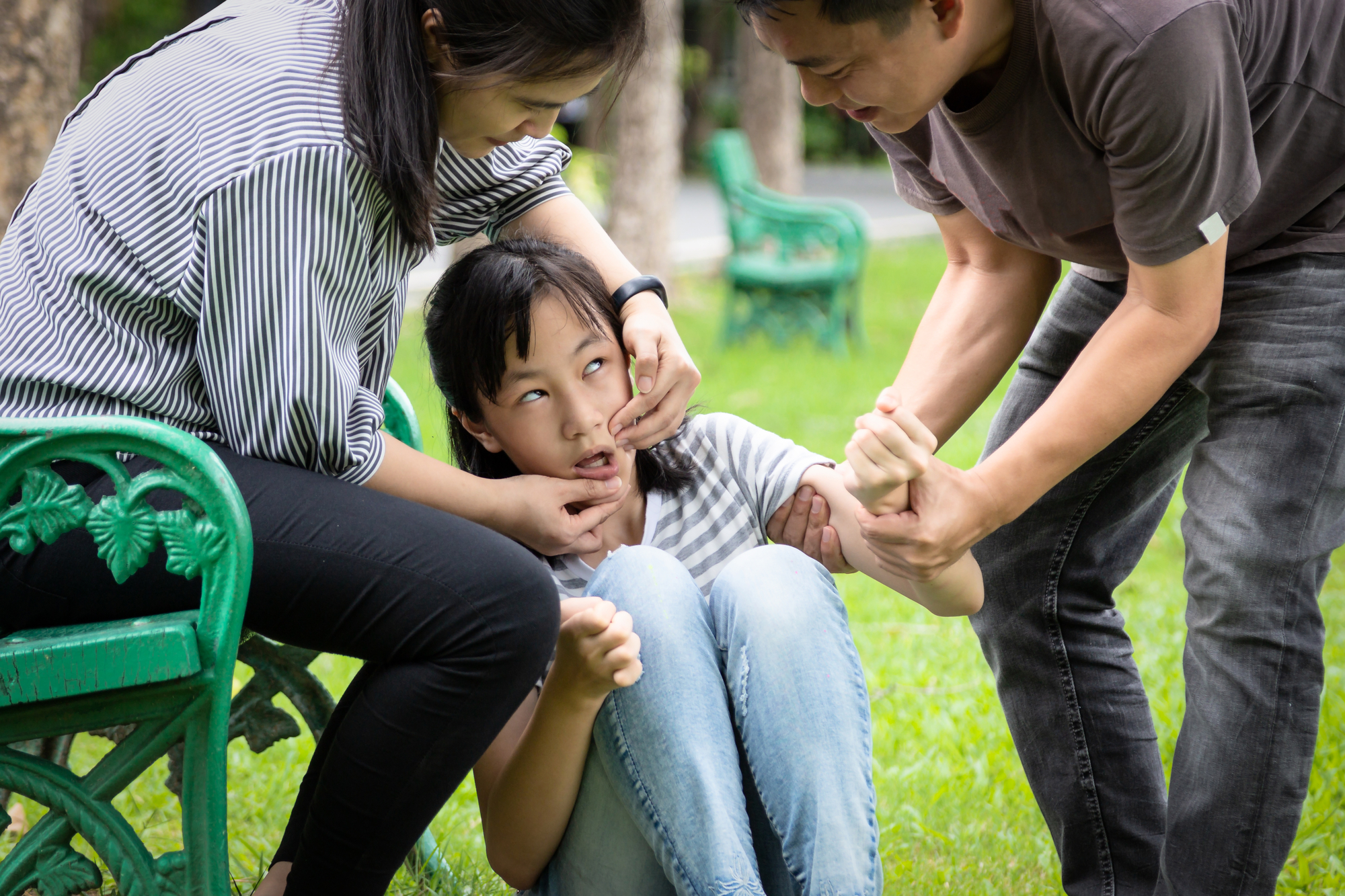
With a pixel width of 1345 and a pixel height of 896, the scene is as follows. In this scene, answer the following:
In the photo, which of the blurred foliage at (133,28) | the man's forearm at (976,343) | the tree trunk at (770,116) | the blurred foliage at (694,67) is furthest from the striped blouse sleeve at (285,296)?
the blurred foliage at (694,67)

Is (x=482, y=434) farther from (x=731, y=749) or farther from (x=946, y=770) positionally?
(x=946, y=770)

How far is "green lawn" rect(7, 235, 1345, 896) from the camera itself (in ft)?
7.95

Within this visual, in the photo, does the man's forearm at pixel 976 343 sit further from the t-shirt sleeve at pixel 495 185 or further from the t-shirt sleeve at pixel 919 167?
the t-shirt sleeve at pixel 495 185

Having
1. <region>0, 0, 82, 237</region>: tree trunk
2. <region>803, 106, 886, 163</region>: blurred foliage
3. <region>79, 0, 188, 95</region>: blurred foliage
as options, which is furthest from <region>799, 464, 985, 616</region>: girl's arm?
Answer: <region>803, 106, 886, 163</region>: blurred foliage

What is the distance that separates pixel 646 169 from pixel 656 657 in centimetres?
767

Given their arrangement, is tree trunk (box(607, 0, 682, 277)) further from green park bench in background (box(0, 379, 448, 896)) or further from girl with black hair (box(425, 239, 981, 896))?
green park bench in background (box(0, 379, 448, 896))

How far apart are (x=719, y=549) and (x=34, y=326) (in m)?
1.03

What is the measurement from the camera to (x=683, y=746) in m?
1.62

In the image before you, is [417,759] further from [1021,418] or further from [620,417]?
[1021,418]

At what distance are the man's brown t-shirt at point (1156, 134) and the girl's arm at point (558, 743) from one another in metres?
0.88

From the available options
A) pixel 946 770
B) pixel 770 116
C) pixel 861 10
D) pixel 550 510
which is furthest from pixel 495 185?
pixel 770 116

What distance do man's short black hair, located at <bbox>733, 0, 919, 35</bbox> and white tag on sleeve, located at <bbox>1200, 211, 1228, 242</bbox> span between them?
47 cm

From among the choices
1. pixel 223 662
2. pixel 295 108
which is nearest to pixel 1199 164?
pixel 295 108

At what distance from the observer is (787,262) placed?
866 cm
